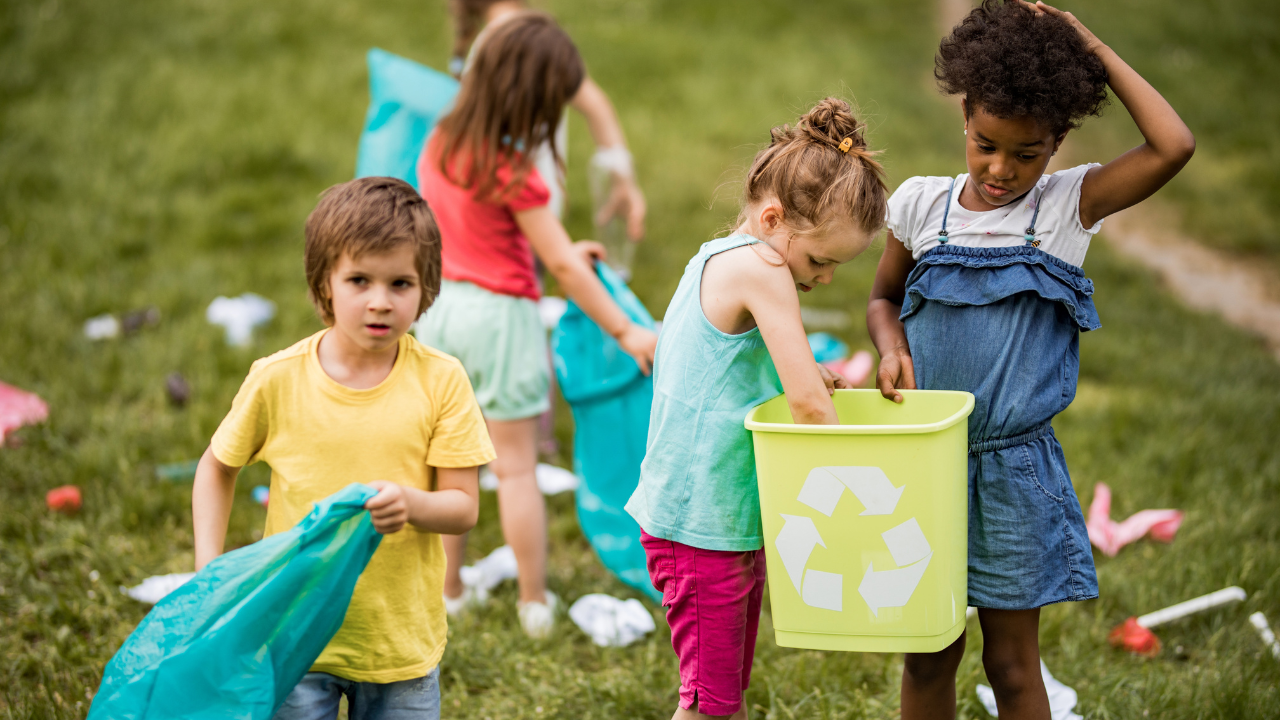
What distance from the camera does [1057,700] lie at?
256 centimetres

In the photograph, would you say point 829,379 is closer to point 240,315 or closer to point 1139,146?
point 1139,146

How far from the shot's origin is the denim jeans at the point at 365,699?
1.92 m

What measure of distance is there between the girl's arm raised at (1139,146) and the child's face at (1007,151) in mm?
120

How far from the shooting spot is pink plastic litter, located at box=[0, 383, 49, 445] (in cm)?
374

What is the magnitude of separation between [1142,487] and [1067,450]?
0.35 meters

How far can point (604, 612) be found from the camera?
3012 mm

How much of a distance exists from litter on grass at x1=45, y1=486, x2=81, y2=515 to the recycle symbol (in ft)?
8.48

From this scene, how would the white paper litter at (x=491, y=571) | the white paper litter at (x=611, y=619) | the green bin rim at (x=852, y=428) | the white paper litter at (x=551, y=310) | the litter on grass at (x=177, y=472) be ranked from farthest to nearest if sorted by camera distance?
1. the white paper litter at (x=551, y=310)
2. the litter on grass at (x=177, y=472)
3. the white paper litter at (x=491, y=571)
4. the white paper litter at (x=611, y=619)
5. the green bin rim at (x=852, y=428)

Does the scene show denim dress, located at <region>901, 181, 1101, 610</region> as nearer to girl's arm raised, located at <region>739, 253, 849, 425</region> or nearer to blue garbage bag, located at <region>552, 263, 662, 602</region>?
girl's arm raised, located at <region>739, 253, 849, 425</region>

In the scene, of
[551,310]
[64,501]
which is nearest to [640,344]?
[64,501]

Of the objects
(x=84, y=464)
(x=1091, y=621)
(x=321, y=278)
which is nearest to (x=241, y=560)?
(x=321, y=278)

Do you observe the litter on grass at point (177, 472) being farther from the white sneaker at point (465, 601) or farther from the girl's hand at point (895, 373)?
the girl's hand at point (895, 373)

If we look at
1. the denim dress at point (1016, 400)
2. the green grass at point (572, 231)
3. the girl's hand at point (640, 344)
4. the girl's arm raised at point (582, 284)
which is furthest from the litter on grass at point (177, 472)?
the denim dress at point (1016, 400)

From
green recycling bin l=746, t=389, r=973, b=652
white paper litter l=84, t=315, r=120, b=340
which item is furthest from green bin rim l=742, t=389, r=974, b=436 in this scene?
white paper litter l=84, t=315, r=120, b=340
